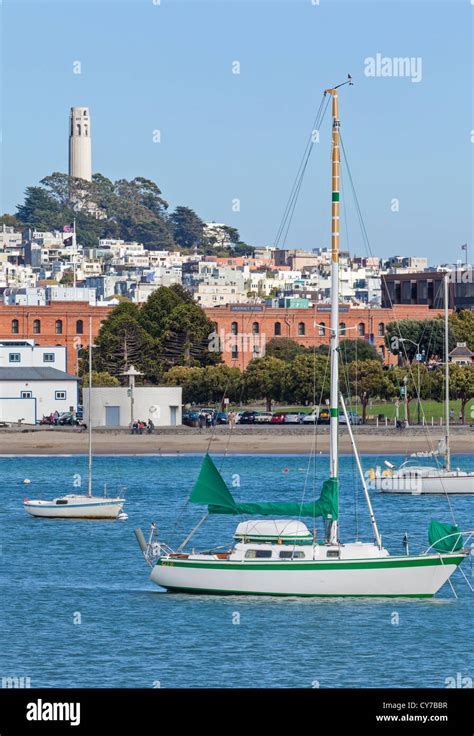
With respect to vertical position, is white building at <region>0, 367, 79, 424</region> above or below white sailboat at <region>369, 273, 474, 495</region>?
above

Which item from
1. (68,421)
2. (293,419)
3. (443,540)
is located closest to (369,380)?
(293,419)

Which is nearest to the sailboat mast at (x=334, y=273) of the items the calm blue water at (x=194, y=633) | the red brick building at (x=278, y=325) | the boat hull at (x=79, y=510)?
the calm blue water at (x=194, y=633)

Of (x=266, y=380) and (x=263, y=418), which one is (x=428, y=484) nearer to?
(x=263, y=418)

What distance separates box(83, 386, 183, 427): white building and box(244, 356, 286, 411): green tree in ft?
32.5

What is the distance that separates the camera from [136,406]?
117 meters

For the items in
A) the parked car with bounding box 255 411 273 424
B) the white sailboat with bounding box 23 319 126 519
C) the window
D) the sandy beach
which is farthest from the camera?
the parked car with bounding box 255 411 273 424

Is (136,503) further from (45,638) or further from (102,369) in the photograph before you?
(102,369)

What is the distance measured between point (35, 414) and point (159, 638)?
83.1 metres

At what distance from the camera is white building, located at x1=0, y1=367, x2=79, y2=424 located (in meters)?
124

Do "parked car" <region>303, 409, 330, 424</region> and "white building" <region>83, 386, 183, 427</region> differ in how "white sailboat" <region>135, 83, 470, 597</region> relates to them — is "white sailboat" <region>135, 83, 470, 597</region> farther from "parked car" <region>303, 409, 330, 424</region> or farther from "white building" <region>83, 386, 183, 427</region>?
"parked car" <region>303, 409, 330, 424</region>

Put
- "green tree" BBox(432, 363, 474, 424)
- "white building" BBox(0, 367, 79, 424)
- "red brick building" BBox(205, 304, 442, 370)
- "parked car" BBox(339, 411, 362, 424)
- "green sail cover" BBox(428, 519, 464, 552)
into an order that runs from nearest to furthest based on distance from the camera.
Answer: "green sail cover" BBox(428, 519, 464, 552)
"parked car" BBox(339, 411, 362, 424)
"green tree" BBox(432, 363, 474, 424)
"white building" BBox(0, 367, 79, 424)
"red brick building" BBox(205, 304, 442, 370)

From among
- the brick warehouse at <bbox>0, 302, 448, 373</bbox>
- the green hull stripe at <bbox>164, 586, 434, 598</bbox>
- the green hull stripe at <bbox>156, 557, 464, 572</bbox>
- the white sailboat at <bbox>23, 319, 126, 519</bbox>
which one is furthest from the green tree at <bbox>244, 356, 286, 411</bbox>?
the green hull stripe at <bbox>156, 557, 464, 572</bbox>

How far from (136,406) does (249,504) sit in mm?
71927
